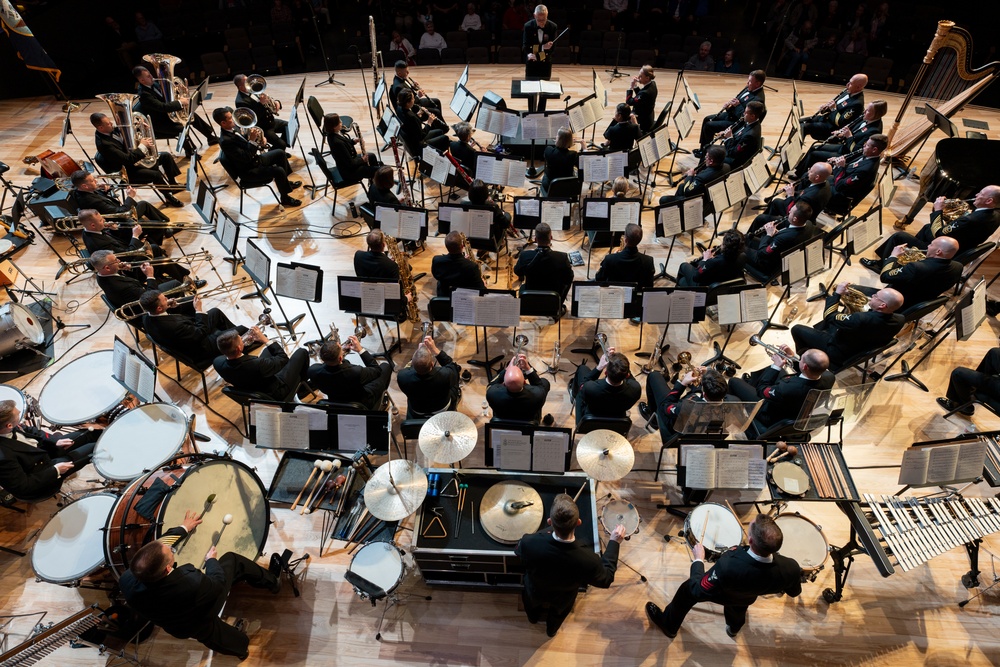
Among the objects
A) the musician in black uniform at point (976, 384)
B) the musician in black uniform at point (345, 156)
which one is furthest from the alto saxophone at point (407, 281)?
the musician in black uniform at point (976, 384)

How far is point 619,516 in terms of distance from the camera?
184 inches

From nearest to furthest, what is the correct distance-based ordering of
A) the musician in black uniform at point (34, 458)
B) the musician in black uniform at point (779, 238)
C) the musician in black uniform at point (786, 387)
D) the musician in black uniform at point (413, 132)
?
the musician in black uniform at point (34, 458), the musician in black uniform at point (786, 387), the musician in black uniform at point (779, 238), the musician in black uniform at point (413, 132)

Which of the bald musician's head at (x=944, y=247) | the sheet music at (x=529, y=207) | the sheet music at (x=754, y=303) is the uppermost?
the sheet music at (x=529, y=207)

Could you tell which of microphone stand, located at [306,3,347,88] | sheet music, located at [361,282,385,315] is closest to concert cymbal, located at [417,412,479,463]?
sheet music, located at [361,282,385,315]

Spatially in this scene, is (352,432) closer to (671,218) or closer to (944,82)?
(671,218)

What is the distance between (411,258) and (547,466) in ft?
14.9

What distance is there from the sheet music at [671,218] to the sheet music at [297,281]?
13.9ft

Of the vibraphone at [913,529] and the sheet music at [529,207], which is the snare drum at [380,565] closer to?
the vibraphone at [913,529]

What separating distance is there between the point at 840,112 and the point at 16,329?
490 inches

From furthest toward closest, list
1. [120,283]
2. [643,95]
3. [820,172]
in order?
1. [643,95]
2. [820,172]
3. [120,283]

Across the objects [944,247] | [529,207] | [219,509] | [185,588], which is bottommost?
[219,509]

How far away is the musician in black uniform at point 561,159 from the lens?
7.46 meters

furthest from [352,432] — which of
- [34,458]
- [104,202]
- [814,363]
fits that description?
[104,202]

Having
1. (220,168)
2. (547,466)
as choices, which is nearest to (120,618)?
(547,466)
